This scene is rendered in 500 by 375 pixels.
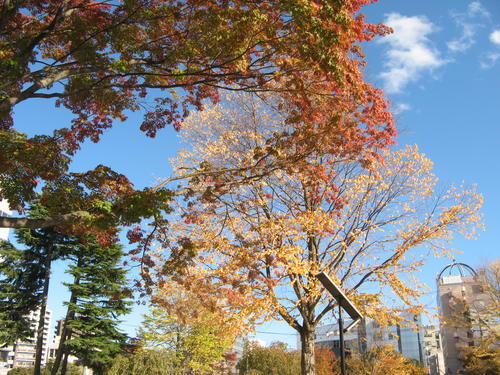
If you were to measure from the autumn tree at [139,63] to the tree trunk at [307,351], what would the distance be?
256 inches

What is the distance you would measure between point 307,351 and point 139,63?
891 cm

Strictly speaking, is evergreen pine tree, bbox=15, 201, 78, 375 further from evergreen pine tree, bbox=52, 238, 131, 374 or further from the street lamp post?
the street lamp post

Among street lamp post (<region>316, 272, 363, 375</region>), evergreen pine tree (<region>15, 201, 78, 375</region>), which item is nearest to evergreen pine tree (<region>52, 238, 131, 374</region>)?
evergreen pine tree (<region>15, 201, 78, 375</region>)

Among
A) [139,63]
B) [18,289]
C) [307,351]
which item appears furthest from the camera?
[18,289]

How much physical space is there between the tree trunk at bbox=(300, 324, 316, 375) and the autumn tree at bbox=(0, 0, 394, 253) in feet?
21.3

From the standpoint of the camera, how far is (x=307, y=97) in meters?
6.57

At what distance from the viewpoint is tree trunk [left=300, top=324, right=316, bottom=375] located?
10734mm

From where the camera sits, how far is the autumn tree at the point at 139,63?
16.8 feet

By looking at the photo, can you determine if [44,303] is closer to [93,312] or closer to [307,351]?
[93,312]

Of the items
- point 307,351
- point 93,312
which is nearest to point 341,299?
point 307,351

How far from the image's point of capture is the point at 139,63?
5648 millimetres

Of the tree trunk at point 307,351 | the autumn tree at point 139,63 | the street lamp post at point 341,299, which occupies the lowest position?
the tree trunk at point 307,351

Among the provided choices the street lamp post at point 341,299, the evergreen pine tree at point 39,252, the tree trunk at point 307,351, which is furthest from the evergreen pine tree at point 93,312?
the street lamp post at point 341,299

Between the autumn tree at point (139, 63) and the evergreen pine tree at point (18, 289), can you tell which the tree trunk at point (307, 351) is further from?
the evergreen pine tree at point (18, 289)
